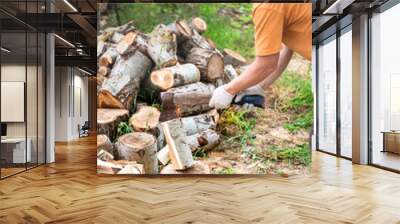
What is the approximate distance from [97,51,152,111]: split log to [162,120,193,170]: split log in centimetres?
66

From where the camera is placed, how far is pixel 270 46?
19.1ft

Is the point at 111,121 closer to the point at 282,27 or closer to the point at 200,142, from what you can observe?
the point at 200,142

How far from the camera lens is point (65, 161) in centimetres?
802

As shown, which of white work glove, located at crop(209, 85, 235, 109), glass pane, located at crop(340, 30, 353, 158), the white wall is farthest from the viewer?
the white wall

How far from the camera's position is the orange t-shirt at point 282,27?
19.1 feet

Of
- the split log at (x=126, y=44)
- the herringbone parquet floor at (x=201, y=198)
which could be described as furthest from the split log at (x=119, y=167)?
the split log at (x=126, y=44)

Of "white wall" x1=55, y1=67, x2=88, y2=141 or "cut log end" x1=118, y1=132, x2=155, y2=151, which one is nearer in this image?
"cut log end" x1=118, y1=132, x2=155, y2=151

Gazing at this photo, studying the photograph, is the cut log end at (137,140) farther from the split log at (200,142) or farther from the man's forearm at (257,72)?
the man's forearm at (257,72)

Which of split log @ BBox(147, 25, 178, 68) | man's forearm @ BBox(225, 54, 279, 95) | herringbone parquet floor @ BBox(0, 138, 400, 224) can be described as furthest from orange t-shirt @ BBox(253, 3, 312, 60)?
herringbone parquet floor @ BBox(0, 138, 400, 224)

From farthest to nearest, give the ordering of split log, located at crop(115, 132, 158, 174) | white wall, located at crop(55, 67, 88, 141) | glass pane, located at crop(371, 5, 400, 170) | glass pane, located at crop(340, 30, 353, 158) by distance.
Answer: white wall, located at crop(55, 67, 88, 141)
glass pane, located at crop(340, 30, 353, 158)
glass pane, located at crop(371, 5, 400, 170)
split log, located at crop(115, 132, 158, 174)

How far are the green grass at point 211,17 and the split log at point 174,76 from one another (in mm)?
581

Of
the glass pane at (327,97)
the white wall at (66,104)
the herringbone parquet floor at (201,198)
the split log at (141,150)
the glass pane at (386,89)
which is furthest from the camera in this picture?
the white wall at (66,104)

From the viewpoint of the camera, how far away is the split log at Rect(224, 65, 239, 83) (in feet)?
19.3

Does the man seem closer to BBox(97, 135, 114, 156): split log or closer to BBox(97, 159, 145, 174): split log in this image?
BBox(97, 159, 145, 174): split log
